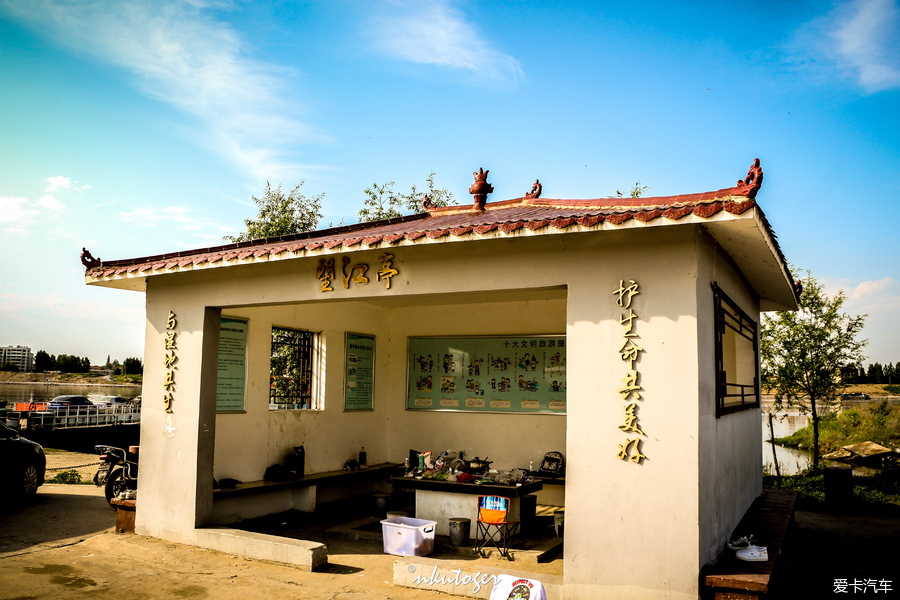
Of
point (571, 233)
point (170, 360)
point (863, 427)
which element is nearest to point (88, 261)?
point (170, 360)

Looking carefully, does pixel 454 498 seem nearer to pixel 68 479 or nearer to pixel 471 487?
pixel 471 487

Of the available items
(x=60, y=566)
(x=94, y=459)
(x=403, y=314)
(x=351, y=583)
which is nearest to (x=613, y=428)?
(x=351, y=583)

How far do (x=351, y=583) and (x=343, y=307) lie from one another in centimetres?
493

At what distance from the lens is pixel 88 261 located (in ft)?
24.2

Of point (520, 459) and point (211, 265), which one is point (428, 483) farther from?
point (211, 265)

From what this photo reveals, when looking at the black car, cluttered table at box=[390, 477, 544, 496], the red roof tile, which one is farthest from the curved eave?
the black car

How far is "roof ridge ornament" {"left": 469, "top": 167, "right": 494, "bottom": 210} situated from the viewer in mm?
7957

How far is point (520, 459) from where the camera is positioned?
938 centimetres

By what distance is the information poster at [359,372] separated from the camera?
9.89m

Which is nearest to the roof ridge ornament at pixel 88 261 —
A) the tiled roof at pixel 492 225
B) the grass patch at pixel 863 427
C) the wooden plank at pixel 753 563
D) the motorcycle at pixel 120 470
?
the tiled roof at pixel 492 225

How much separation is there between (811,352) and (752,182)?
11679 millimetres

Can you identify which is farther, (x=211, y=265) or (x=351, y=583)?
(x=211, y=265)

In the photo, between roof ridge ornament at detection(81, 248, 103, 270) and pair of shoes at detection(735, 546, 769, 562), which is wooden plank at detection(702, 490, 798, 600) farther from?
roof ridge ornament at detection(81, 248, 103, 270)

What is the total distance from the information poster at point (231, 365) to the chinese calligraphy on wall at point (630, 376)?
17.4 ft
